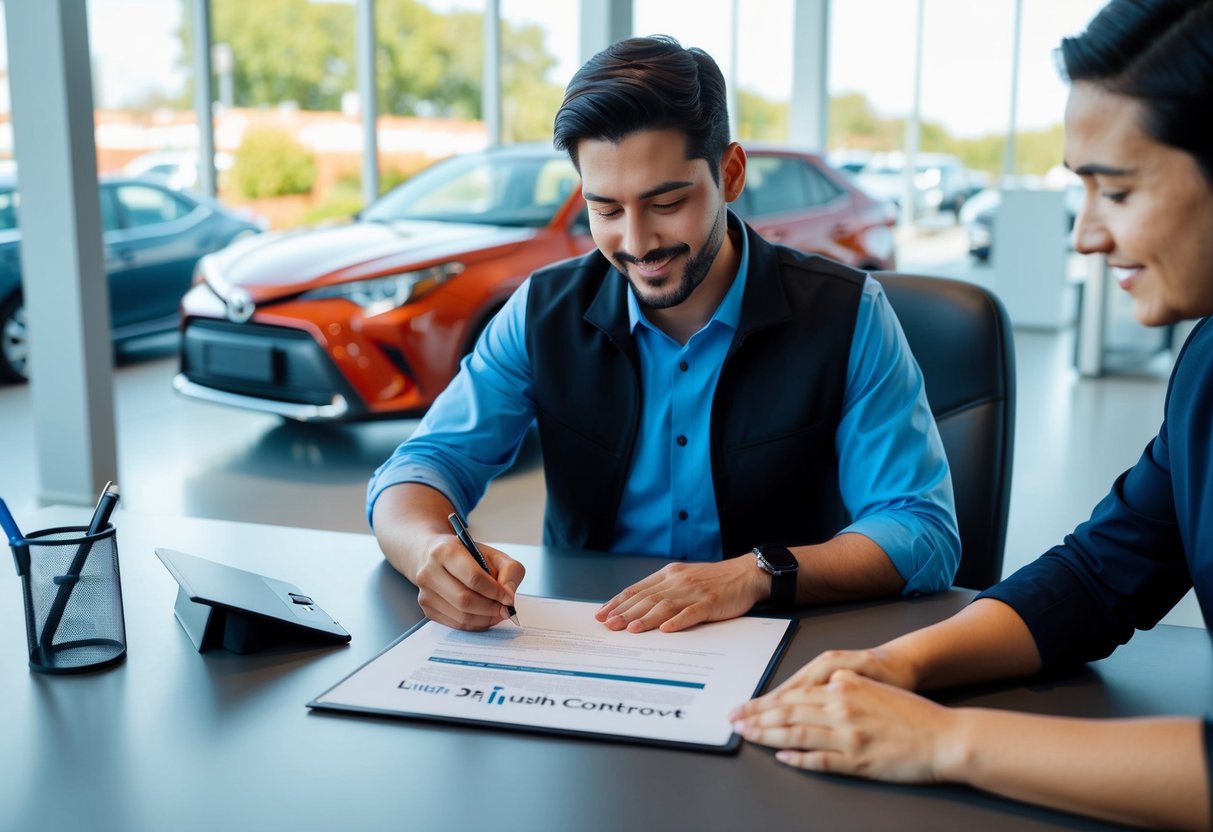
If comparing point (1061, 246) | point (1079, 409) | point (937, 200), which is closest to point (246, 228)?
point (1079, 409)

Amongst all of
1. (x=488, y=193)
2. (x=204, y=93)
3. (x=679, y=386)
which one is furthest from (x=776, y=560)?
(x=204, y=93)

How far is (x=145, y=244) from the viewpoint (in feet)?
20.6

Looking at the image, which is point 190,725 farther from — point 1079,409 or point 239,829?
point 1079,409

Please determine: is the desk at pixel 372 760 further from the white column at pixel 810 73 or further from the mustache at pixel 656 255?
the white column at pixel 810 73

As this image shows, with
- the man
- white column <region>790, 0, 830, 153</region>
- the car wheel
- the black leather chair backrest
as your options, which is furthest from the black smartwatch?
white column <region>790, 0, 830, 153</region>

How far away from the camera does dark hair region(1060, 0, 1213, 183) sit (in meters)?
0.93

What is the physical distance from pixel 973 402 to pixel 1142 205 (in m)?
0.82

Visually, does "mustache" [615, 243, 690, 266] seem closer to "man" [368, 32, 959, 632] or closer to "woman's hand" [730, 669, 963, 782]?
"man" [368, 32, 959, 632]

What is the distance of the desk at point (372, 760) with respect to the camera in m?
0.89

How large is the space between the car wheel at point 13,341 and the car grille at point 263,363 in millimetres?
1614

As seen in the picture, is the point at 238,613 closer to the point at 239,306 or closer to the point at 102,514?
the point at 102,514

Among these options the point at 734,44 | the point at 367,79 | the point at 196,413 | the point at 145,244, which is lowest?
the point at 196,413

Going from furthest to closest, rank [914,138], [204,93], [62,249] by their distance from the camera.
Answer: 1. [914,138]
2. [204,93]
3. [62,249]

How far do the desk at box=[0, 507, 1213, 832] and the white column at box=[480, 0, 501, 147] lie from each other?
8.56 m
